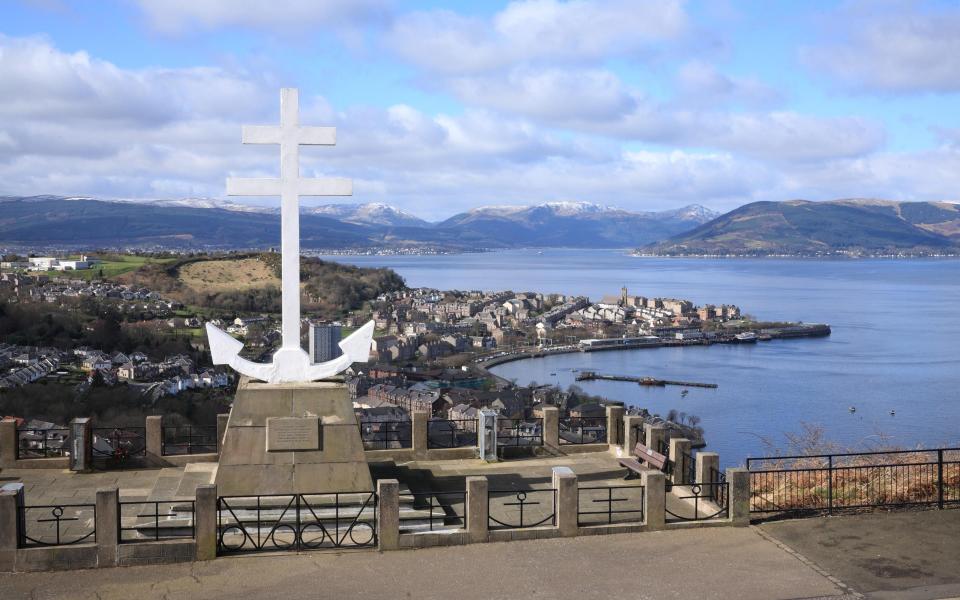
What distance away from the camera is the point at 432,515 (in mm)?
10516

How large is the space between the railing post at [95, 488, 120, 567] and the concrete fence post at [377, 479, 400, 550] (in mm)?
2581

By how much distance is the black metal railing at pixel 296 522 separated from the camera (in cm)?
995

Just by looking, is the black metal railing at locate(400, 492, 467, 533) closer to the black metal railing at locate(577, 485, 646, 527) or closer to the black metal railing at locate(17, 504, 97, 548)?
the black metal railing at locate(577, 485, 646, 527)

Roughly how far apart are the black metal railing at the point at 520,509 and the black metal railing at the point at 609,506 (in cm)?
38

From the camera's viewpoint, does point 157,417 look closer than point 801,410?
Yes

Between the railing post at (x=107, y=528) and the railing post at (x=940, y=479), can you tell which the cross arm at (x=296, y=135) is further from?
the railing post at (x=940, y=479)

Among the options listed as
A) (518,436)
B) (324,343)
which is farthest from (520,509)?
(324,343)

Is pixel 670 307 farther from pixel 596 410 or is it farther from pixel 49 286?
pixel 596 410

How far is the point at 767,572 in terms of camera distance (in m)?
9.30

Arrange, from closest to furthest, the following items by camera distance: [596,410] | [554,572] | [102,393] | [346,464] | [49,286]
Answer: [554,572], [346,464], [102,393], [596,410], [49,286]

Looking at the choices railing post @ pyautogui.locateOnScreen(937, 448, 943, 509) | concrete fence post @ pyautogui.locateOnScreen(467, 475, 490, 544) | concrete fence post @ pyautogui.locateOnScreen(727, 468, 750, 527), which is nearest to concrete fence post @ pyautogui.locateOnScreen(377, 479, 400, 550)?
concrete fence post @ pyautogui.locateOnScreen(467, 475, 490, 544)

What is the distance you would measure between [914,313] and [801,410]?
215 feet

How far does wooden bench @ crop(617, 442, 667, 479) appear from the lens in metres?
12.3

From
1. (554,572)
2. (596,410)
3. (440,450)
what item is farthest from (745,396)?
(554,572)
